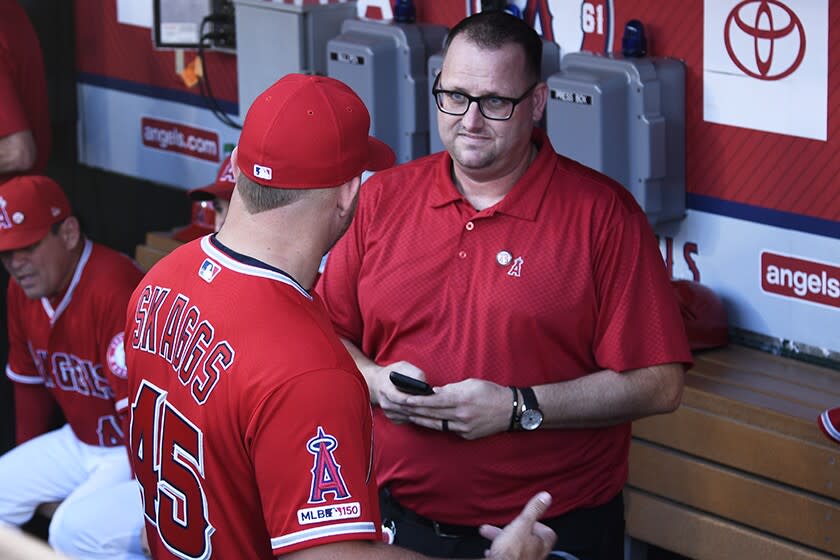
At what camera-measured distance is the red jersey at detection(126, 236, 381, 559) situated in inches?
68.8

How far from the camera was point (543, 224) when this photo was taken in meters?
2.53

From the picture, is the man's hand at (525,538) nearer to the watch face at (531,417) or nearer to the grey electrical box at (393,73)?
the watch face at (531,417)

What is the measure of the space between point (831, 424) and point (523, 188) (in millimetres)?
1091

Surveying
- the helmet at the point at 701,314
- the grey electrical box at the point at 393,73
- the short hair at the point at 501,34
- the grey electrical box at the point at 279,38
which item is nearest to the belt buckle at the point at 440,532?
the short hair at the point at 501,34

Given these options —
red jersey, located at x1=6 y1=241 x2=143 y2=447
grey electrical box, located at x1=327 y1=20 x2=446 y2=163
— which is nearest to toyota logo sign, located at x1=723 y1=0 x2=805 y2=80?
grey electrical box, located at x1=327 y1=20 x2=446 y2=163

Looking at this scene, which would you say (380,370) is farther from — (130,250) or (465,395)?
(130,250)

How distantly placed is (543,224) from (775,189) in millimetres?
1282

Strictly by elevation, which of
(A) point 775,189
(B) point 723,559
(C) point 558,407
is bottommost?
(B) point 723,559

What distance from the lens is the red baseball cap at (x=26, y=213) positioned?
391 cm

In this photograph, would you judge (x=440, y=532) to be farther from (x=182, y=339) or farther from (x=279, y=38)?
(x=279, y=38)

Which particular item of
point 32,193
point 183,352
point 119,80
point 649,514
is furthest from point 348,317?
point 119,80

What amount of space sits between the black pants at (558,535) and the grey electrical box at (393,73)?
74.7 inches

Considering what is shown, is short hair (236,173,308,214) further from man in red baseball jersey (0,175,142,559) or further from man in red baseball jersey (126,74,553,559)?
man in red baseball jersey (0,175,142,559)

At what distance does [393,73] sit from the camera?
14.1 ft
